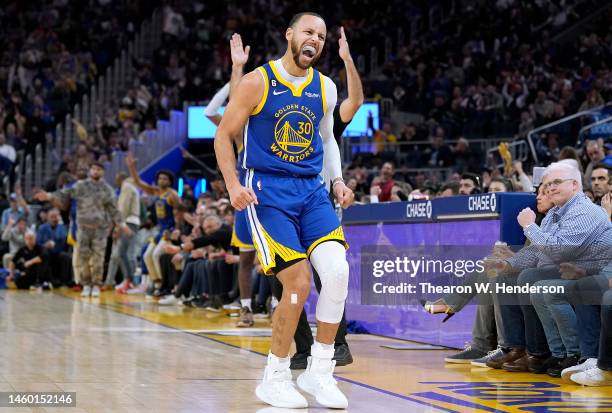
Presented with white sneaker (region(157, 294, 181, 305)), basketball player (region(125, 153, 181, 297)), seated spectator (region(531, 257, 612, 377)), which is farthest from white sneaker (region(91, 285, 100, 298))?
seated spectator (region(531, 257, 612, 377))

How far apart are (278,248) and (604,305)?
7.41 feet

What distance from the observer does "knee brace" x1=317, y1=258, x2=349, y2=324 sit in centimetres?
576

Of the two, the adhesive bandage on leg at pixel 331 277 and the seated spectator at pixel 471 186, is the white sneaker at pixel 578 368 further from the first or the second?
the seated spectator at pixel 471 186

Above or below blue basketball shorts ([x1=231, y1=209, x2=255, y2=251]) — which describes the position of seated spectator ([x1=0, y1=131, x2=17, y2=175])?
above

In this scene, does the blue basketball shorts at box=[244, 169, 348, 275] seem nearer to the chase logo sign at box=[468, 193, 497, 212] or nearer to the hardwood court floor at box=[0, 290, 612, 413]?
the hardwood court floor at box=[0, 290, 612, 413]

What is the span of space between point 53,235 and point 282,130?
14016 mm

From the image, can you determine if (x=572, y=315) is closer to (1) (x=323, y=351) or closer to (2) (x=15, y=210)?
(1) (x=323, y=351)

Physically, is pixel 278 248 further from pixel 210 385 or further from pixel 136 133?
pixel 136 133

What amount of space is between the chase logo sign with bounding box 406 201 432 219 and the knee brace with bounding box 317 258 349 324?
3382mm

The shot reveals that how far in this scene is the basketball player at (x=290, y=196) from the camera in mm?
5777

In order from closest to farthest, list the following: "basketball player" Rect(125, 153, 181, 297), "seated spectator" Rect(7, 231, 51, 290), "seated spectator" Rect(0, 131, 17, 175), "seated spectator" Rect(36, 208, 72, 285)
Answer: "basketball player" Rect(125, 153, 181, 297) < "seated spectator" Rect(7, 231, 51, 290) < "seated spectator" Rect(36, 208, 72, 285) < "seated spectator" Rect(0, 131, 17, 175)

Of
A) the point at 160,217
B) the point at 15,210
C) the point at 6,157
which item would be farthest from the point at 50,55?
the point at 160,217

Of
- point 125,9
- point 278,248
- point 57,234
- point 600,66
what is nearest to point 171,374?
point 278,248

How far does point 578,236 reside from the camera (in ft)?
22.9
